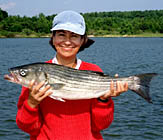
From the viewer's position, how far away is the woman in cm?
353

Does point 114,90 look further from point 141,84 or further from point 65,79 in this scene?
point 65,79

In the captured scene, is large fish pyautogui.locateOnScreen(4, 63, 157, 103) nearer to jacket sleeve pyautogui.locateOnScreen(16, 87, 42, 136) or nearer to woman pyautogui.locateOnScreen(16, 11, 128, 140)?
woman pyautogui.locateOnScreen(16, 11, 128, 140)

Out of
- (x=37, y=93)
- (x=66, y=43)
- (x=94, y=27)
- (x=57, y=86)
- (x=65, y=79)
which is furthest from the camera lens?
(x=94, y=27)

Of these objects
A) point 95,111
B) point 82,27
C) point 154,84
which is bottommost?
point 154,84

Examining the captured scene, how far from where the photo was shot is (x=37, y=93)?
3311mm

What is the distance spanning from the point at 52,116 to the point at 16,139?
589 cm

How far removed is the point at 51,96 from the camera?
11.2 feet

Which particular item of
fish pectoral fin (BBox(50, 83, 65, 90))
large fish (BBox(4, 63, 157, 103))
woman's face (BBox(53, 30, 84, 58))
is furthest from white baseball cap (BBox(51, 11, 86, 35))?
fish pectoral fin (BBox(50, 83, 65, 90))

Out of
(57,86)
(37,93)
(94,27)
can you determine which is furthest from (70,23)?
(94,27)

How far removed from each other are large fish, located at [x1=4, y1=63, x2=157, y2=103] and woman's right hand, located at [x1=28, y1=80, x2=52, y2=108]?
11cm

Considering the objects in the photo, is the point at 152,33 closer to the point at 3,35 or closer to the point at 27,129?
the point at 3,35

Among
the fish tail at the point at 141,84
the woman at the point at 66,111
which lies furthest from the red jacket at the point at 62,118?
the fish tail at the point at 141,84

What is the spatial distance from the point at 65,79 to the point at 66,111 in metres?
0.42

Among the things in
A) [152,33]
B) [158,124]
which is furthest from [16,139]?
[152,33]
